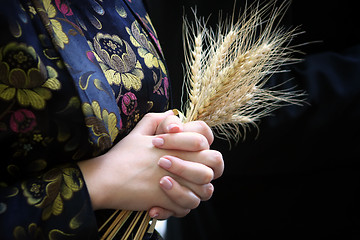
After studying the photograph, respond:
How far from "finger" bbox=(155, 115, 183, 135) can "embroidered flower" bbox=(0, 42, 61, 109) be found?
197 mm

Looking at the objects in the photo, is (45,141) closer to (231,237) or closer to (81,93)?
(81,93)

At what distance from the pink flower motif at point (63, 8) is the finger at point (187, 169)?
29 centimetres

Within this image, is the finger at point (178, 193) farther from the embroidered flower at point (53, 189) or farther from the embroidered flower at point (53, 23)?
the embroidered flower at point (53, 23)

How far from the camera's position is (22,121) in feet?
1.61

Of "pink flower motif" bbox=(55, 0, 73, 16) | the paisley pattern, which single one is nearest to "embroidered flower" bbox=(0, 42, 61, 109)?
the paisley pattern

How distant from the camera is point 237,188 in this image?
1.28 meters

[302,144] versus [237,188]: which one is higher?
[302,144]

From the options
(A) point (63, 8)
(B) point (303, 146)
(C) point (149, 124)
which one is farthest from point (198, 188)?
(B) point (303, 146)

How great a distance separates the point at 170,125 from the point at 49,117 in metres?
0.20

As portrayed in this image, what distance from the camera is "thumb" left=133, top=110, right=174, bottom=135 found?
65cm

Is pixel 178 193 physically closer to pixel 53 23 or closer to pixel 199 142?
Answer: pixel 199 142

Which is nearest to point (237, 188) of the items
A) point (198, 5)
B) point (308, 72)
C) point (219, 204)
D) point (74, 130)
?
point (219, 204)

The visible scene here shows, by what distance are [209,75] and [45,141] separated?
31 centimetres

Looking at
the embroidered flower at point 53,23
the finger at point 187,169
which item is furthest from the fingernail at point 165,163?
the embroidered flower at point 53,23
